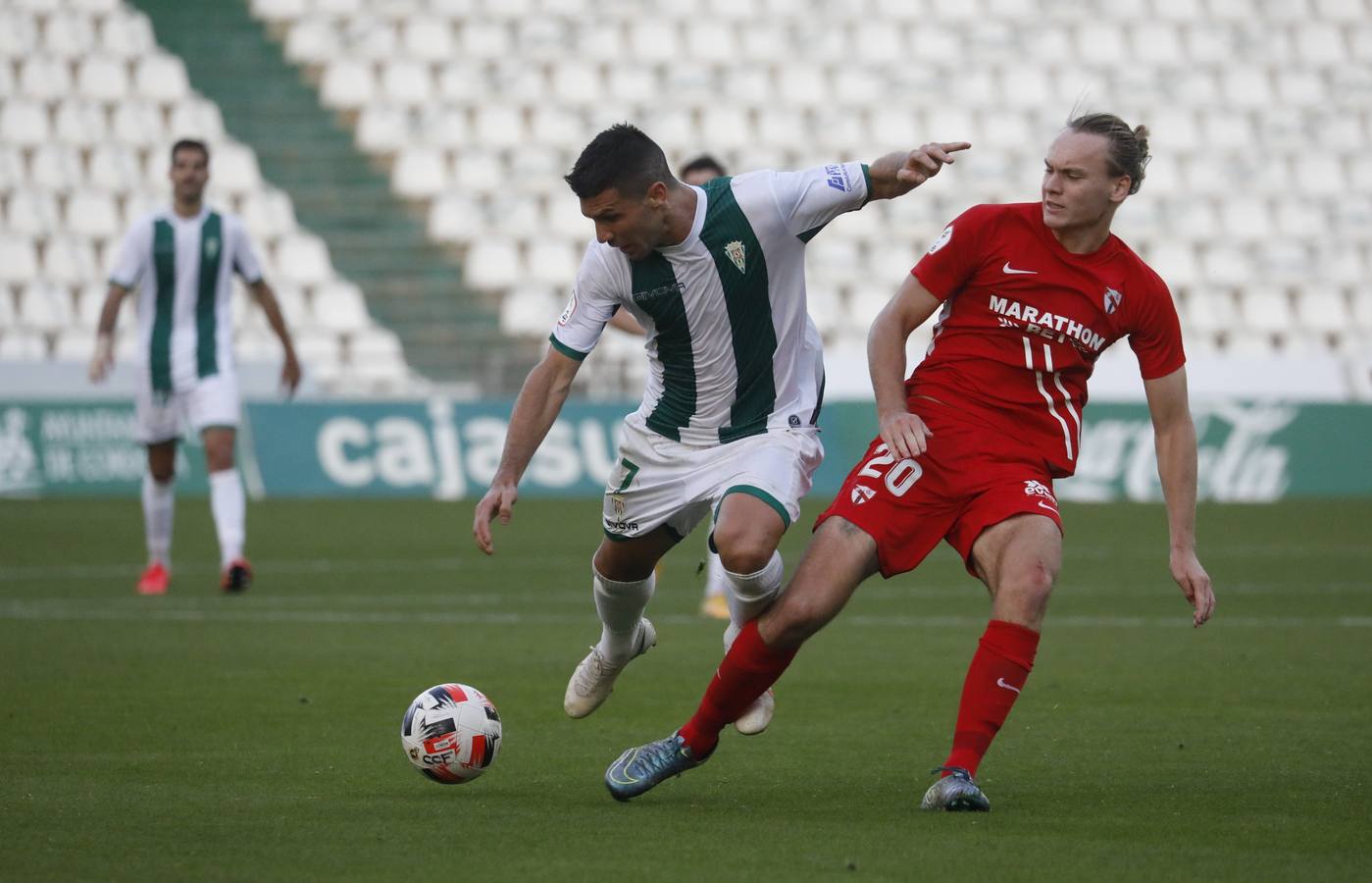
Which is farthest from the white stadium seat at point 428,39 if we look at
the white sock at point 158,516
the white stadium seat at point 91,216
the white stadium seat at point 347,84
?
the white sock at point 158,516

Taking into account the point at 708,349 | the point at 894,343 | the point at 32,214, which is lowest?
the point at 32,214

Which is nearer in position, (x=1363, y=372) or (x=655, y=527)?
(x=655, y=527)

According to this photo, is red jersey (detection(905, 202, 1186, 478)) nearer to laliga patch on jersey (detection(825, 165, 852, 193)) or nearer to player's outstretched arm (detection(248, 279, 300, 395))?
laliga patch on jersey (detection(825, 165, 852, 193))

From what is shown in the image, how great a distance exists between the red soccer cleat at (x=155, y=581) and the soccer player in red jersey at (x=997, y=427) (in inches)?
268

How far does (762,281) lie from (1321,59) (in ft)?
85.8

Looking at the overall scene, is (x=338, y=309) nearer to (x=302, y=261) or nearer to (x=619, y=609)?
(x=302, y=261)

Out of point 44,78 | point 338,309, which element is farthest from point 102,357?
point 44,78

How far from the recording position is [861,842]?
486 cm

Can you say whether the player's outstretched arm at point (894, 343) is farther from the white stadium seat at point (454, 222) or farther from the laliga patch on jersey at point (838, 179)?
the white stadium seat at point (454, 222)

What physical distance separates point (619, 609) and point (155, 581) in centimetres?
604

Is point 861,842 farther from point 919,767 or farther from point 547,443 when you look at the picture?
point 547,443

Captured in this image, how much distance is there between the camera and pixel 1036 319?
579 cm

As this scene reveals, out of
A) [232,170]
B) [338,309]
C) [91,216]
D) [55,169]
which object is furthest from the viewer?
[232,170]

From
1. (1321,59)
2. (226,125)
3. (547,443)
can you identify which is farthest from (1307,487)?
(226,125)
